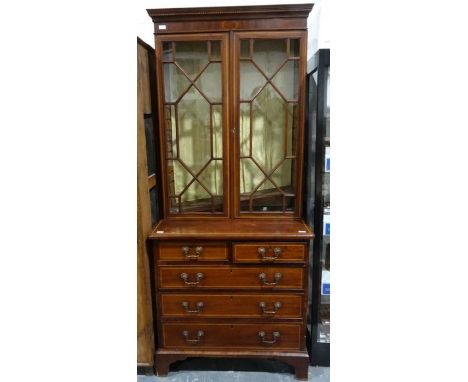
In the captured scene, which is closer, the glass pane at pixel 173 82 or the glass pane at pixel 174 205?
the glass pane at pixel 173 82

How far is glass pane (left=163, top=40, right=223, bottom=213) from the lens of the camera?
1451 mm

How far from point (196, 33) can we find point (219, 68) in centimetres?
18

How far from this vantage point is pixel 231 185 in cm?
153

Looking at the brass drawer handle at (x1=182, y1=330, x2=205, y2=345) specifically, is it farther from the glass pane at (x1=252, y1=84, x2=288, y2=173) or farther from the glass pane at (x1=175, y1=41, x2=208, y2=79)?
the glass pane at (x1=175, y1=41, x2=208, y2=79)

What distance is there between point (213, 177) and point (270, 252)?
18.5 inches

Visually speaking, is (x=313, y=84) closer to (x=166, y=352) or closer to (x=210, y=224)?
(x=210, y=224)

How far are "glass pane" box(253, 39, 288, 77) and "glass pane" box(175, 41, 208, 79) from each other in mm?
240

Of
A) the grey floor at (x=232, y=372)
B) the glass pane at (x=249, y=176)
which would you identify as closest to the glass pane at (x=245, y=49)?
the glass pane at (x=249, y=176)

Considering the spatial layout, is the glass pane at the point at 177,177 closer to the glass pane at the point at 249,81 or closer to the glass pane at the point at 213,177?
the glass pane at the point at 213,177

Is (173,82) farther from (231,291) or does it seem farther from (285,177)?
(231,291)

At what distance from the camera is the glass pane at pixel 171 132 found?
4.91ft

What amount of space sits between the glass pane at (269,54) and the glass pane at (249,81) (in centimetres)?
3

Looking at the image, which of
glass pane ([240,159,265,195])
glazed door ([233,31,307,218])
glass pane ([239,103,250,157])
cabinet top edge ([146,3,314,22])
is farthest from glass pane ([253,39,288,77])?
glass pane ([240,159,265,195])

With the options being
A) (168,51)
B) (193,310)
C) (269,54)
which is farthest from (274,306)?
(168,51)
